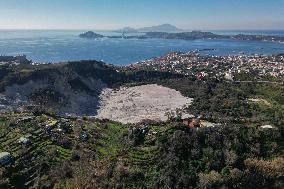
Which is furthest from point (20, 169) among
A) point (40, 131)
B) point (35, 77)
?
point (35, 77)

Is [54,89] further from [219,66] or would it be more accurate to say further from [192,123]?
[219,66]

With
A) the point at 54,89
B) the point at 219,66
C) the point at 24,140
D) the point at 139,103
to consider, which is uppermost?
the point at 24,140

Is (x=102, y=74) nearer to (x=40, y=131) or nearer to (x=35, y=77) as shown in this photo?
(x=35, y=77)

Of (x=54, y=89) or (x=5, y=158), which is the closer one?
(x=5, y=158)

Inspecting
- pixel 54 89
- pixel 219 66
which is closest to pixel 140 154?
pixel 54 89

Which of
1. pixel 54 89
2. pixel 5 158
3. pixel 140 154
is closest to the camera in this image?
pixel 5 158

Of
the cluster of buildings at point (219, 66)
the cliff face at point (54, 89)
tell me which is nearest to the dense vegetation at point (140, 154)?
the cliff face at point (54, 89)

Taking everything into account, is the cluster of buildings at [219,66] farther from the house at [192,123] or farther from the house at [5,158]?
the house at [5,158]

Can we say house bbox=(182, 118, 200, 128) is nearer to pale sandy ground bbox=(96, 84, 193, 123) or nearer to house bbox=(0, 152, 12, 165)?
pale sandy ground bbox=(96, 84, 193, 123)
